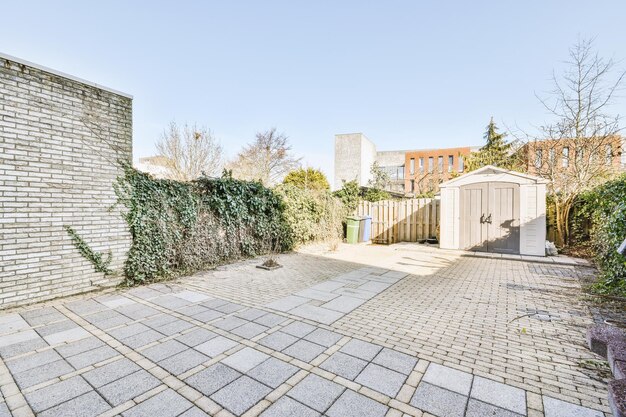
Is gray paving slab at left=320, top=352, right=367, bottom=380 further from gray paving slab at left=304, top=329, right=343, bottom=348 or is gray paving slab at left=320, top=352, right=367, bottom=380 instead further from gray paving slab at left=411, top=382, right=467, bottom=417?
gray paving slab at left=411, top=382, right=467, bottom=417

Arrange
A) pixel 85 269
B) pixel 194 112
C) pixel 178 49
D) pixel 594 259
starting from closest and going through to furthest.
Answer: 1. pixel 85 269
2. pixel 594 259
3. pixel 178 49
4. pixel 194 112

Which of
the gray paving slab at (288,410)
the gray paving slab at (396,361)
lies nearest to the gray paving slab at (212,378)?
the gray paving slab at (288,410)

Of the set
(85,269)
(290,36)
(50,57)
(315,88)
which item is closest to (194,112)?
(315,88)

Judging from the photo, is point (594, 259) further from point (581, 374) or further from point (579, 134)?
point (581, 374)

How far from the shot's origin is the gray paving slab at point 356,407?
6.01 feet

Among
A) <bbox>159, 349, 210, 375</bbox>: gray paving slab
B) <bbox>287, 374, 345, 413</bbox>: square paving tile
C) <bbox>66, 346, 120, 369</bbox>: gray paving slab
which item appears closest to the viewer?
<bbox>287, 374, 345, 413</bbox>: square paving tile

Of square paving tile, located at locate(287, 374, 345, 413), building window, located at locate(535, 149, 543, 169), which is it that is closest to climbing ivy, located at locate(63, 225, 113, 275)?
square paving tile, located at locate(287, 374, 345, 413)

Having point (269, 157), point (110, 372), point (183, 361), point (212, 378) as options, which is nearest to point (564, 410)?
point (212, 378)

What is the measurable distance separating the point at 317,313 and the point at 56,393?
2.60 meters

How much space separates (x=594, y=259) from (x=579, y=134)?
4.67 metres

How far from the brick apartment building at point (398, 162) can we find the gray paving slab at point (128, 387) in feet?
100

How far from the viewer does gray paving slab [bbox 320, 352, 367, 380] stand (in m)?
2.31

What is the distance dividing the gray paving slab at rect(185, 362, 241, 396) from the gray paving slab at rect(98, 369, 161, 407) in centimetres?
29

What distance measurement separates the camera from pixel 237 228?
25.0 feet
